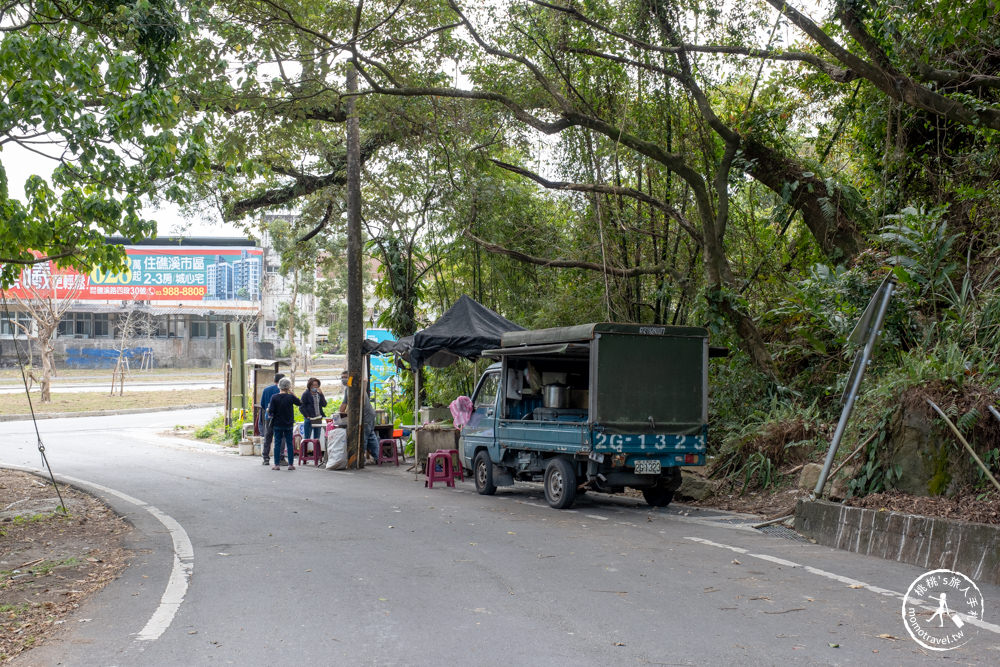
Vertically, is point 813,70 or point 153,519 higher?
point 813,70

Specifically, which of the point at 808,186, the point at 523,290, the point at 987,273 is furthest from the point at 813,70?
the point at 523,290

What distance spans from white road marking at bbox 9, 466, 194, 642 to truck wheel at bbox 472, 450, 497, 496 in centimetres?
481

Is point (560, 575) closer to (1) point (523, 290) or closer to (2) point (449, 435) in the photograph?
(2) point (449, 435)

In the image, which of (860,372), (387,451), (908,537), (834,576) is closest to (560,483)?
(860,372)

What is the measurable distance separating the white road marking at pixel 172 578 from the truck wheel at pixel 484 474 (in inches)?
189

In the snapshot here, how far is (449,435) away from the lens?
1781 cm

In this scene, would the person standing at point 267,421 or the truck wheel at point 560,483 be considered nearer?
the truck wheel at point 560,483

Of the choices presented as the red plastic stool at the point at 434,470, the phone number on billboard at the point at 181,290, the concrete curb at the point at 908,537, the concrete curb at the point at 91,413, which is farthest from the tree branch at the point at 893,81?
the phone number on billboard at the point at 181,290

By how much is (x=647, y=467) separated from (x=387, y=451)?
9.37 m

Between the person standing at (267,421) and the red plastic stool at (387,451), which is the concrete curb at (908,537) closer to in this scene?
the red plastic stool at (387,451)

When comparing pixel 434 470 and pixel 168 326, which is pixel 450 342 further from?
pixel 168 326

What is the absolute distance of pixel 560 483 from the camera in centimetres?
1236

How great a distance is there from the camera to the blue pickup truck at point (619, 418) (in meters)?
11.8

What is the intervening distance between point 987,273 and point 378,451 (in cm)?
1213
